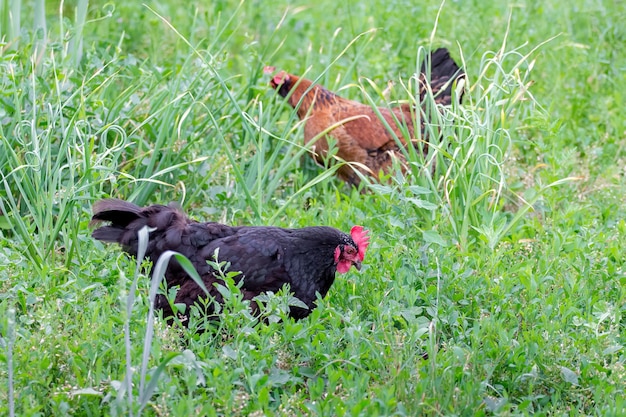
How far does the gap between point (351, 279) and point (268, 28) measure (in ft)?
12.8

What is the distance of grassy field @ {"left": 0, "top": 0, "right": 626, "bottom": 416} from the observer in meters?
3.11

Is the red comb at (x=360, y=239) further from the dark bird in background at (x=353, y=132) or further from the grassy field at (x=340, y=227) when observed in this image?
the dark bird in background at (x=353, y=132)

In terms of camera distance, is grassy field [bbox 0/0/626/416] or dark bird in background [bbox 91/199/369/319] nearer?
grassy field [bbox 0/0/626/416]

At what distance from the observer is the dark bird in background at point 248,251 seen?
3.87 meters

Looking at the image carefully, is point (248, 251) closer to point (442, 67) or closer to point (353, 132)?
point (353, 132)

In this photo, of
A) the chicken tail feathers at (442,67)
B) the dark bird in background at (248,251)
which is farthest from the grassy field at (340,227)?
the chicken tail feathers at (442,67)

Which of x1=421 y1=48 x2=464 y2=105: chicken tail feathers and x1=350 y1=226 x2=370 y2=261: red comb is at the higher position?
x1=421 y1=48 x2=464 y2=105: chicken tail feathers

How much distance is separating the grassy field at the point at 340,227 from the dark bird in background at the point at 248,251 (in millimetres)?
135

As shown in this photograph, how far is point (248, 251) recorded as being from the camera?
389 centimetres

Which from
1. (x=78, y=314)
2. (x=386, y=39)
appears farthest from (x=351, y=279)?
(x=386, y=39)

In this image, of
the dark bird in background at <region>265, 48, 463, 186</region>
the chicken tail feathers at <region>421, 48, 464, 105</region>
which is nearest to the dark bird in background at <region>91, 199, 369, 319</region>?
the dark bird in background at <region>265, 48, 463, 186</region>

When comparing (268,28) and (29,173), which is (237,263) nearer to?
(29,173)

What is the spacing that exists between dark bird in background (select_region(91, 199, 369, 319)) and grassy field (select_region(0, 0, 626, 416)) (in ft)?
0.44

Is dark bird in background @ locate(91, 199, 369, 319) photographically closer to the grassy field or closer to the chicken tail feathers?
the grassy field
